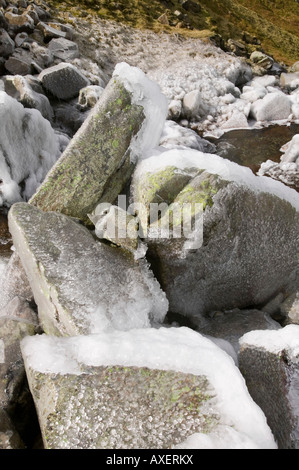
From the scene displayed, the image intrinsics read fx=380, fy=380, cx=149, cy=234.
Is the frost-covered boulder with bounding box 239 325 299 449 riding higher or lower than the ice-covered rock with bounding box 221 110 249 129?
higher

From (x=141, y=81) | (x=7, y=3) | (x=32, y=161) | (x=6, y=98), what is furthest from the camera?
(x=7, y=3)

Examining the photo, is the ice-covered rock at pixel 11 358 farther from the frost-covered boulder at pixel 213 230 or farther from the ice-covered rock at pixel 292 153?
the ice-covered rock at pixel 292 153

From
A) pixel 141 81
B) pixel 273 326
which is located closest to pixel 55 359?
pixel 273 326

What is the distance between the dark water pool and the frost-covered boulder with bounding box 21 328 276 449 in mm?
7994

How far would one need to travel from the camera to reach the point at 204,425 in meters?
2.60

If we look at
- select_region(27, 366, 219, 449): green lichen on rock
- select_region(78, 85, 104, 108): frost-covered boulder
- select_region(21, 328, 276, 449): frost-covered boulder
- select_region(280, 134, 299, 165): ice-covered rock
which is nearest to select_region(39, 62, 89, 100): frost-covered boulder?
select_region(78, 85, 104, 108): frost-covered boulder

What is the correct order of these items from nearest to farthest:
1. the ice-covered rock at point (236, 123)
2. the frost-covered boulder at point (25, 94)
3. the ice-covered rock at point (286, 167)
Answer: the ice-covered rock at point (286, 167), the frost-covered boulder at point (25, 94), the ice-covered rock at point (236, 123)

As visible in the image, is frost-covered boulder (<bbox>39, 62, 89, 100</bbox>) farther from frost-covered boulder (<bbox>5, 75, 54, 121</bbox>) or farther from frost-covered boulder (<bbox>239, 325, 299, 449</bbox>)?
frost-covered boulder (<bbox>239, 325, 299, 449</bbox>)

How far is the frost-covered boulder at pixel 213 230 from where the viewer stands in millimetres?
4254

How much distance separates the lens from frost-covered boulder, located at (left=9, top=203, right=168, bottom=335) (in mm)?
3619

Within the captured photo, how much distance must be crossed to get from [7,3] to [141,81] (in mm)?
13076
